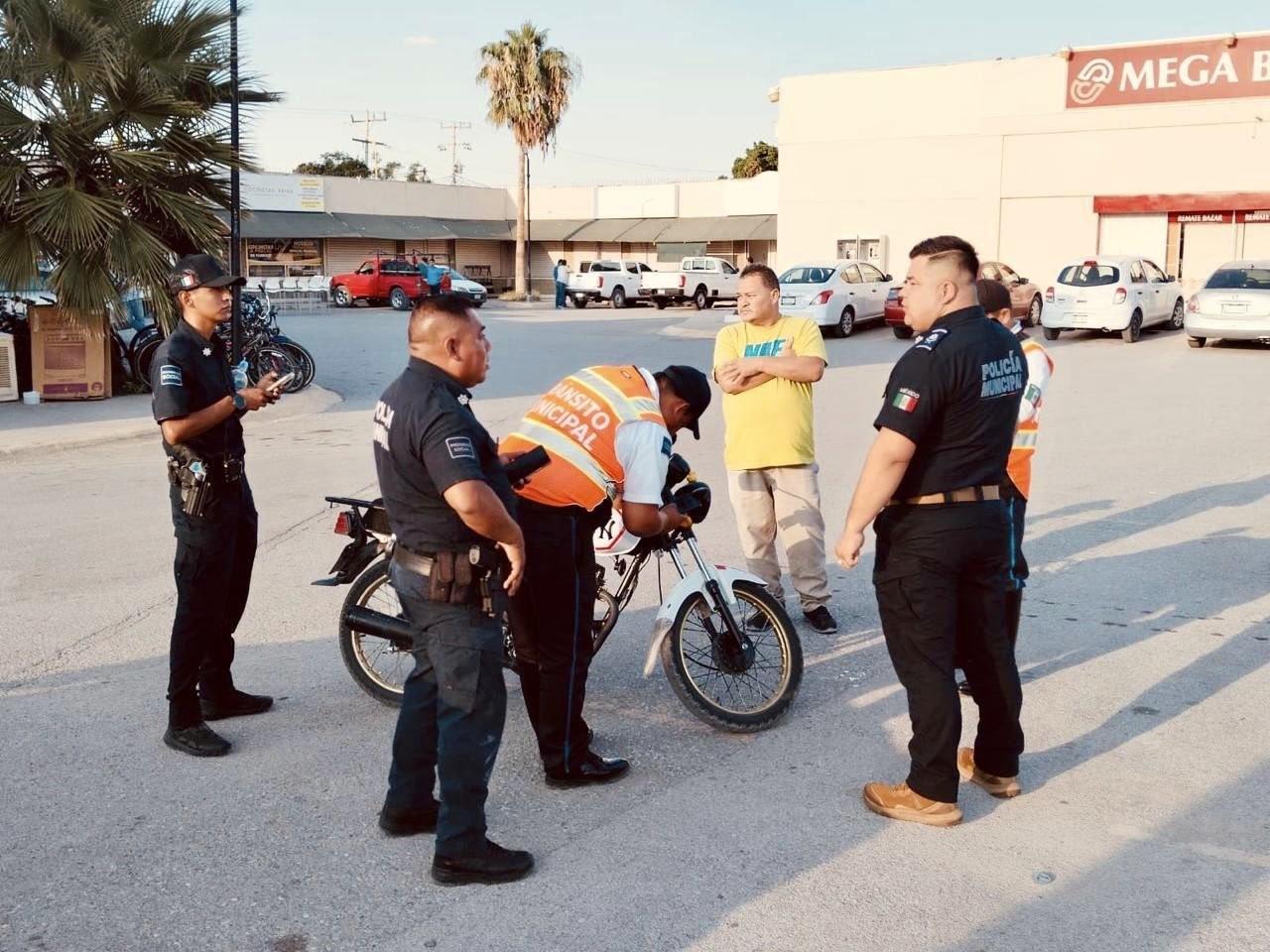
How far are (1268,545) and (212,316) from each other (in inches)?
259

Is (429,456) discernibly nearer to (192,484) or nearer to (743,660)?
(192,484)

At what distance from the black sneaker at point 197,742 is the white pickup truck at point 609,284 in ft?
117

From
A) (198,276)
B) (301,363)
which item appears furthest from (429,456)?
(301,363)

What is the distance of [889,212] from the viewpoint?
34.0 m

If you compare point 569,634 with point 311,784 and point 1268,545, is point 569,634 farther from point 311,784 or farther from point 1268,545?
point 1268,545

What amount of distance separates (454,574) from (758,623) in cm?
179

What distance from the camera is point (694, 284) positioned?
39.9m

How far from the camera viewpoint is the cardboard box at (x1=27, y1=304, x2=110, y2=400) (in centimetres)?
1487

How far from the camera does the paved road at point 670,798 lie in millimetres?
3510

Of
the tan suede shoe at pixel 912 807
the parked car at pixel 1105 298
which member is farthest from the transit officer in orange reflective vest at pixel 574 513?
the parked car at pixel 1105 298

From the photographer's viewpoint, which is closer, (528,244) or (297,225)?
(297,225)

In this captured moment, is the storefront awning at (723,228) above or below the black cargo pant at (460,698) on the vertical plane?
above

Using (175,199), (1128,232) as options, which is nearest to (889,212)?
(1128,232)

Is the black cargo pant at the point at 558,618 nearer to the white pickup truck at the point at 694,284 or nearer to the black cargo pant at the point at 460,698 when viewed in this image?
the black cargo pant at the point at 460,698
